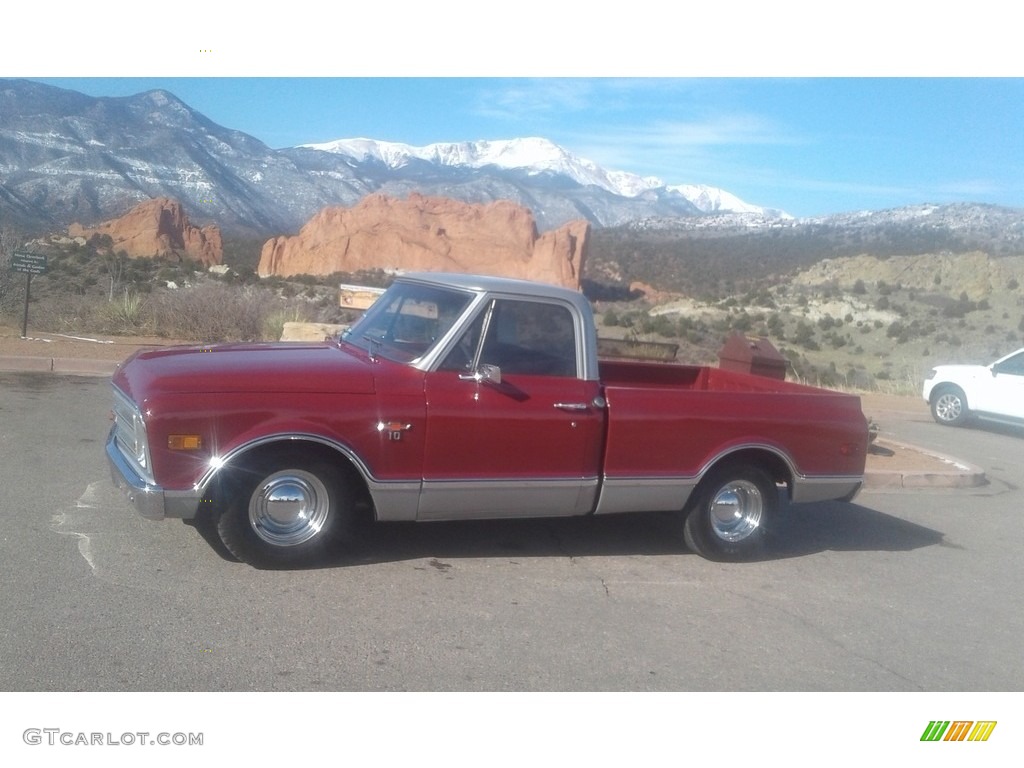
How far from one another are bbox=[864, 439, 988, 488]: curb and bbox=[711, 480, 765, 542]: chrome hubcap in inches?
133

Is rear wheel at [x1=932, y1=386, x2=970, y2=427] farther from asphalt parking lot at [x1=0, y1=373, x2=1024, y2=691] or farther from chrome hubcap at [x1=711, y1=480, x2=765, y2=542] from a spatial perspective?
chrome hubcap at [x1=711, y1=480, x2=765, y2=542]

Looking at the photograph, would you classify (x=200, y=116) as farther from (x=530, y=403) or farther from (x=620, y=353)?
(x=530, y=403)

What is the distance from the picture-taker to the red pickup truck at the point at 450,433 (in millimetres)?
5562

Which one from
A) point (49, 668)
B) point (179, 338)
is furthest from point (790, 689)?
point (179, 338)

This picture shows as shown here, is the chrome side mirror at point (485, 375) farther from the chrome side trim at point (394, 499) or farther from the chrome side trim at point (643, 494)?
the chrome side trim at point (643, 494)

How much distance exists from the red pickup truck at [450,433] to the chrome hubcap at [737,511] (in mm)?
11

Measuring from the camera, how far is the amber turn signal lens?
541 cm

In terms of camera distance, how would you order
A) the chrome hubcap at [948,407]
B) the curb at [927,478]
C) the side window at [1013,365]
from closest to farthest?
the curb at [927,478] < the side window at [1013,365] < the chrome hubcap at [948,407]

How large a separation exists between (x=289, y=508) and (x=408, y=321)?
151 cm

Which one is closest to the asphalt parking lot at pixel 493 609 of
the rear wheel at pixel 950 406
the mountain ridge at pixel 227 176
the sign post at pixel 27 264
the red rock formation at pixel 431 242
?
the rear wheel at pixel 950 406

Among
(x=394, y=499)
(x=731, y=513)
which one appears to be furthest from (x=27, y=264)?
(x=731, y=513)

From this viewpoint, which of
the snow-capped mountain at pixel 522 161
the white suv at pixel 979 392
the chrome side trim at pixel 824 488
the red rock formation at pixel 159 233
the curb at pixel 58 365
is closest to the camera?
the chrome side trim at pixel 824 488
